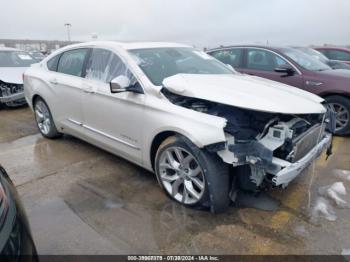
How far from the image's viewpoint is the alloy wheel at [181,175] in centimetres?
287

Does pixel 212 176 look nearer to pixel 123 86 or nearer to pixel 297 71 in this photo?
pixel 123 86

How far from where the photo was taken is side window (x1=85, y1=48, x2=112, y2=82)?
147 inches

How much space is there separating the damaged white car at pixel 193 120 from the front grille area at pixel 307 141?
11 mm

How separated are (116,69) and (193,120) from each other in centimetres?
135

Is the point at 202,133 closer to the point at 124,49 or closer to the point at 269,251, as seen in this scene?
the point at 269,251

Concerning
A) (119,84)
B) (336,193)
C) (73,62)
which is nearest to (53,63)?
(73,62)

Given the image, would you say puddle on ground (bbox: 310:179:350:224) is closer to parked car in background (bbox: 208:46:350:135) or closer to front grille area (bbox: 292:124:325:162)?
front grille area (bbox: 292:124:325:162)

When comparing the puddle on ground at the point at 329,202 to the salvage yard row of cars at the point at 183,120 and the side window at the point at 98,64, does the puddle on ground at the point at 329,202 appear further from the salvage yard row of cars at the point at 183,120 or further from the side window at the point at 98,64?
the side window at the point at 98,64

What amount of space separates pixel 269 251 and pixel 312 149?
1.18 meters

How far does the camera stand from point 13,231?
149cm

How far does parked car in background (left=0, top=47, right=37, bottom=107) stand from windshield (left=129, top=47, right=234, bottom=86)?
4928mm

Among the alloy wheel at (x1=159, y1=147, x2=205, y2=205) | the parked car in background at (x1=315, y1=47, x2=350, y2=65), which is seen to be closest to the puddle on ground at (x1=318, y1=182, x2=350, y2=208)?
the alloy wheel at (x1=159, y1=147, x2=205, y2=205)

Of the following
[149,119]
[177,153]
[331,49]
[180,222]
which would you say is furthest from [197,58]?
[331,49]

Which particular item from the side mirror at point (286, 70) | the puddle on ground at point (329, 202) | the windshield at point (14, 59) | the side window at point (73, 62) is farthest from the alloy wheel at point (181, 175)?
the windshield at point (14, 59)
